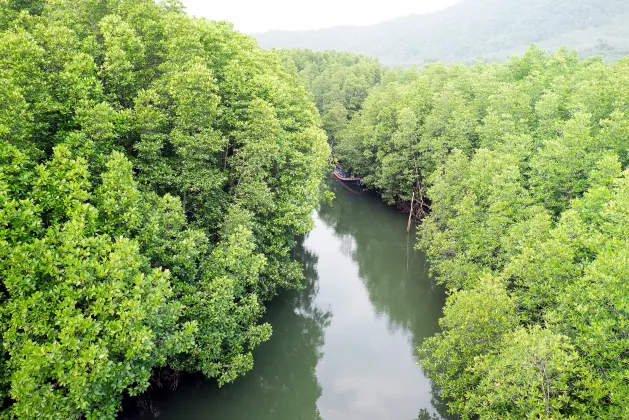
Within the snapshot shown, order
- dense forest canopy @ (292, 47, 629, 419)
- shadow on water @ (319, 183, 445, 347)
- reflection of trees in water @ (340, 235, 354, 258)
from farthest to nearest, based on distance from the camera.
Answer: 1. reflection of trees in water @ (340, 235, 354, 258)
2. shadow on water @ (319, 183, 445, 347)
3. dense forest canopy @ (292, 47, 629, 419)

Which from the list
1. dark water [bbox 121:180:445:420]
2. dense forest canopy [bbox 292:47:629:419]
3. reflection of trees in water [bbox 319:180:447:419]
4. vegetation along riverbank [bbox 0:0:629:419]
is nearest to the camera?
vegetation along riverbank [bbox 0:0:629:419]

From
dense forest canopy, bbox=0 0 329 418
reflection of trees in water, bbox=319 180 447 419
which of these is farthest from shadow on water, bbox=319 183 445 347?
dense forest canopy, bbox=0 0 329 418

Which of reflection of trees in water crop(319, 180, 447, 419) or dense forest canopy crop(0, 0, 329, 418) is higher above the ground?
dense forest canopy crop(0, 0, 329, 418)

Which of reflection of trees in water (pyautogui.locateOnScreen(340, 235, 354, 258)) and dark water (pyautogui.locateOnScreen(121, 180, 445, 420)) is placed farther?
reflection of trees in water (pyautogui.locateOnScreen(340, 235, 354, 258))

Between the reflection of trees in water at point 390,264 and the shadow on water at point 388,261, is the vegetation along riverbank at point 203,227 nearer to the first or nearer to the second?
the reflection of trees in water at point 390,264

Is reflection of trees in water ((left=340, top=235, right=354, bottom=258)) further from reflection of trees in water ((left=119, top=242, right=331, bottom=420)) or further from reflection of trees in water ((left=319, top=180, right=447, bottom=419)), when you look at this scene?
reflection of trees in water ((left=119, top=242, right=331, bottom=420))

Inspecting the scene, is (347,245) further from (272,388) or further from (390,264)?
(272,388)
